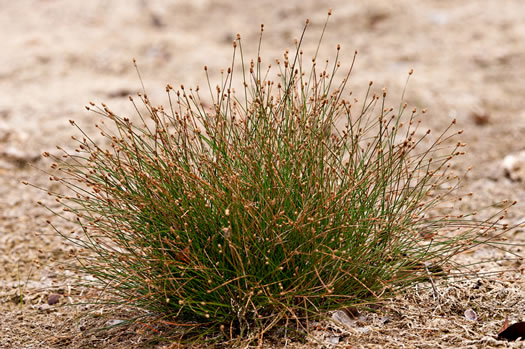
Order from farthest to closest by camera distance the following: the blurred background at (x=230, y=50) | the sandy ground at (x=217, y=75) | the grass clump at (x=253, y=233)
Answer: the blurred background at (x=230, y=50) → the sandy ground at (x=217, y=75) → the grass clump at (x=253, y=233)

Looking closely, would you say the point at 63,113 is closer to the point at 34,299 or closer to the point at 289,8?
the point at 34,299

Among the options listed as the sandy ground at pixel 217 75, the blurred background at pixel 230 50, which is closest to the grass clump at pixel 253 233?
the sandy ground at pixel 217 75

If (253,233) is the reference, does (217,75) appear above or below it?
above

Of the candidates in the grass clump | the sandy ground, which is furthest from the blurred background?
the grass clump

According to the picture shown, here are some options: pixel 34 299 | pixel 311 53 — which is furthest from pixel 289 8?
pixel 34 299

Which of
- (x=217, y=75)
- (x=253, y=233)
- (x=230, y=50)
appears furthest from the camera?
(x=230, y=50)

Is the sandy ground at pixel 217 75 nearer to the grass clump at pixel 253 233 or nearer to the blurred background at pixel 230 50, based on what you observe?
the blurred background at pixel 230 50

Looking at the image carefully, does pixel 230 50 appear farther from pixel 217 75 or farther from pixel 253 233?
pixel 253 233

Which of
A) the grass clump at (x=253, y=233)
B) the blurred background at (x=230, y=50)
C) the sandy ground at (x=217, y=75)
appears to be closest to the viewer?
the grass clump at (x=253, y=233)

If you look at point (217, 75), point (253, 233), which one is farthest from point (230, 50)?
point (253, 233)
